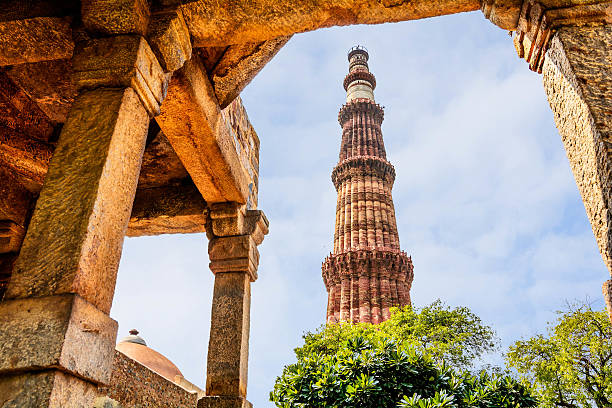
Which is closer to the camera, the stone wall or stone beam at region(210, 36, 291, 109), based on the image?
stone beam at region(210, 36, 291, 109)

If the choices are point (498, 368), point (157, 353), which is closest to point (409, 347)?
point (157, 353)

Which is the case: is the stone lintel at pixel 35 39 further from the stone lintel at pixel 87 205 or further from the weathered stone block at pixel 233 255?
the weathered stone block at pixel 233 255

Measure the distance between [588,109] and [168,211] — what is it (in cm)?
336

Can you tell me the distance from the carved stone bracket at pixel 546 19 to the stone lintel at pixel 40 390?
7.88 feet

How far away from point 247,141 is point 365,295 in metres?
15.1

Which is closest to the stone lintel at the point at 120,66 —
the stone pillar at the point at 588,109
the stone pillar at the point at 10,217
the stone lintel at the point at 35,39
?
the stone lintel at the point at 35,39

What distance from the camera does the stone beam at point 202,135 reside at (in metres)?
2.85

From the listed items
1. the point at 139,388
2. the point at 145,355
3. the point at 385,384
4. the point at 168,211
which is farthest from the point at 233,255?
the point at 145,355

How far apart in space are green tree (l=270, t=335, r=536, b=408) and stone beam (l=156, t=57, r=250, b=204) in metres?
2.25

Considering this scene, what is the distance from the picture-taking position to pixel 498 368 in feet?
44.4

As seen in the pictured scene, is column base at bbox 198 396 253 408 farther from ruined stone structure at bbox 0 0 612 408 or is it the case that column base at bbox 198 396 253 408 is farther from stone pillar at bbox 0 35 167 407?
stone pillar at bbox 0 35 167 407

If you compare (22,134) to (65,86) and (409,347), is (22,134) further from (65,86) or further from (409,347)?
(409,347)

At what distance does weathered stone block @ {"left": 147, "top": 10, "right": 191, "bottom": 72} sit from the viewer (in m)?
2.29

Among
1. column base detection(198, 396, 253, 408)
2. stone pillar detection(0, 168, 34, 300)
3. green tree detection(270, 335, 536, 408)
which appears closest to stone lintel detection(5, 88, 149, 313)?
column base detection(198, 396, 253, 408)
